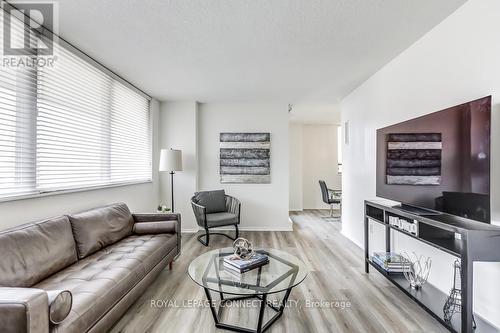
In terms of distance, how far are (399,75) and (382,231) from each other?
1.89 m

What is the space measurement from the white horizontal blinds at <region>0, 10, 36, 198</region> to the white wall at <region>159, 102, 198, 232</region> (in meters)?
2.60

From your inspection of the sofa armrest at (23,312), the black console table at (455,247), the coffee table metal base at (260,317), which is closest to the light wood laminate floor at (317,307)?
the coffee table metal base at (260,317)

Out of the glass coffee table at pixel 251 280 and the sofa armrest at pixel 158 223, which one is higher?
the sofa armrest at pixel 158 223

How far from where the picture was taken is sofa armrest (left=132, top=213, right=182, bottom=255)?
116 inches

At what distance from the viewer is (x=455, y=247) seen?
173 centimetres

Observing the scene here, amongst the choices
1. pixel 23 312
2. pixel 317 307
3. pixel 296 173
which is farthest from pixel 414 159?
pixel 296 173

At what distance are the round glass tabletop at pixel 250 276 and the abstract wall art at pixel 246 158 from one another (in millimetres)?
2579

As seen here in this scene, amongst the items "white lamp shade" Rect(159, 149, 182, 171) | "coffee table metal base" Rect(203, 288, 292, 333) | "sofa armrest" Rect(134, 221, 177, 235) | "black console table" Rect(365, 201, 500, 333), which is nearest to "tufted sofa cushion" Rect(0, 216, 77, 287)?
"sofa armrest" Rect(134, 221, 177, 235)

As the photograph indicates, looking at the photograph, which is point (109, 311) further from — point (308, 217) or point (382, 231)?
point (308, 217)

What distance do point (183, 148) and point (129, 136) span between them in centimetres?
108

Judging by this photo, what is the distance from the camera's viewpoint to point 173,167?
4.23m

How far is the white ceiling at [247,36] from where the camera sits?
1959mm

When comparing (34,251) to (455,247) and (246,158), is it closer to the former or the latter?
(455,247)

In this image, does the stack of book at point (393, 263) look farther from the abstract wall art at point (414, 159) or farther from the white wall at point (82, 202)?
the white wall at point (82, 202)
